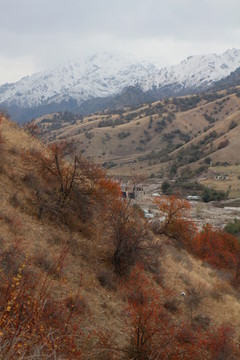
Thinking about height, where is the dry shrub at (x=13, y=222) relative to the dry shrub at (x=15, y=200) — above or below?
below

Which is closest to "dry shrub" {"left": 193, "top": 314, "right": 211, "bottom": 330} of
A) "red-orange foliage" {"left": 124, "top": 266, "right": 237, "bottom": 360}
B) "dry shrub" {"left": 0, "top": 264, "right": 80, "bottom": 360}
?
"red-orange foliage" {"left": 124, "top": 266, "right": 237, "bottom": 360}

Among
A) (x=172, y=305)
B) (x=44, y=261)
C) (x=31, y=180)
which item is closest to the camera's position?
(x=44, y=261)

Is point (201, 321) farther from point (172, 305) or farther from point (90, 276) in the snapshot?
point (90, 276)

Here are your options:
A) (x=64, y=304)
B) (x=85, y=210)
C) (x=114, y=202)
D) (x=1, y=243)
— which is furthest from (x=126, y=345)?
(x=114, y=202)

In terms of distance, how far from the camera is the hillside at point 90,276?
31.1 feet

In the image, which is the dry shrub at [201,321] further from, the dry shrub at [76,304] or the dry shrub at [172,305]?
the dry shrub at [76,304]

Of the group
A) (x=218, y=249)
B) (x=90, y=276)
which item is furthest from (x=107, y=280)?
(x=218, y=249)

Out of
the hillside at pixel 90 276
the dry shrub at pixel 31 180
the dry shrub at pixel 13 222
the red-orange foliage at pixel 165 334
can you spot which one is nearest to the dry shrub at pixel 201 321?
the hillside at pixel 90 276

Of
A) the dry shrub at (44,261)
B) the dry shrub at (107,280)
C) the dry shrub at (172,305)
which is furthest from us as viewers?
the dry shrub at (172,305)

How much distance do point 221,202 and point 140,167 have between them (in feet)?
211

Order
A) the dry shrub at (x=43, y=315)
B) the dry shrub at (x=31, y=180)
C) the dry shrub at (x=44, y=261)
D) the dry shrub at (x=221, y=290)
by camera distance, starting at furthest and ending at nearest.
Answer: the dry shrub at (x=221, y=290)
the dry shrub at (x=31, y=180)
the dry shrub at (x=44, y=261)
the dry shrub at (x=43, y=315)

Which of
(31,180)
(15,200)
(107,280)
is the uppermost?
(31,180)

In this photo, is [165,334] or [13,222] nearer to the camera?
[165,334]

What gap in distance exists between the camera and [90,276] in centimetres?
1306
